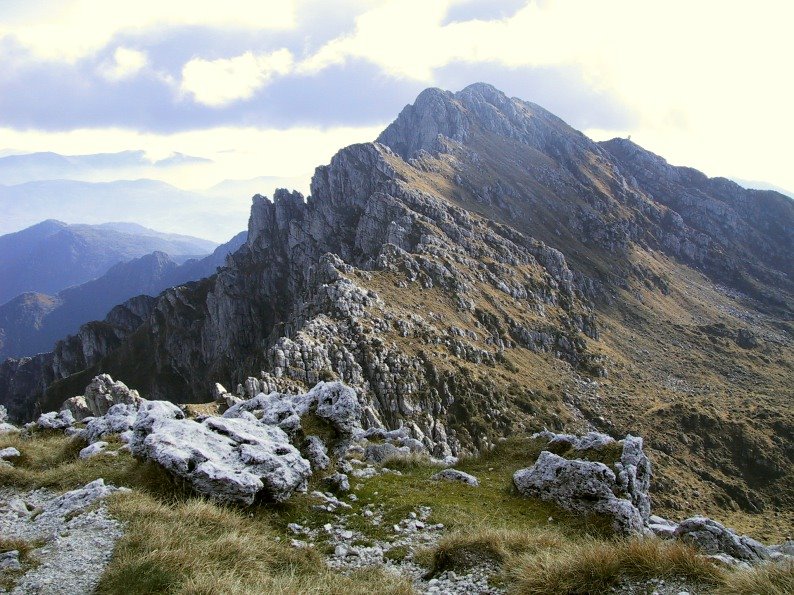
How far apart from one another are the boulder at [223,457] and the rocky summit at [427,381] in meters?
0.07

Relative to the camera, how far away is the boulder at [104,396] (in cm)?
6869

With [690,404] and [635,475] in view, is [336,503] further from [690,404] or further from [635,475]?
[690,404]

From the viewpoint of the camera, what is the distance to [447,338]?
94.9m

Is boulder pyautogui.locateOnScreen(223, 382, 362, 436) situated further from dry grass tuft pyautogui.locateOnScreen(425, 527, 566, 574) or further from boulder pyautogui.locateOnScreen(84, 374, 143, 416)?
boulder pyautogui.locateOnScreen(84, 374, 143, 416)

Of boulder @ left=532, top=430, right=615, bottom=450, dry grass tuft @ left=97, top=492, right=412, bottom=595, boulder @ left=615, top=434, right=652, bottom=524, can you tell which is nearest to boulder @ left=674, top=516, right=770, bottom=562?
boulder @ left=615, top=434, right=652, bottom=524

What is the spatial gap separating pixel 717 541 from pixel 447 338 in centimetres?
8194

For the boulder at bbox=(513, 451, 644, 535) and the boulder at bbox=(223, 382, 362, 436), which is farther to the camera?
the boulder at bbox=(223, 382, 362, 436)

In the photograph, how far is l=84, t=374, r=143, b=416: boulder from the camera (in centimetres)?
6869

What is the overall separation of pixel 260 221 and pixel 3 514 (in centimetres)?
18228

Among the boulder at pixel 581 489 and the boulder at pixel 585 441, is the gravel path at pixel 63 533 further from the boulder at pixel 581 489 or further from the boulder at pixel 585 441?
the boulder at pixel 585 441

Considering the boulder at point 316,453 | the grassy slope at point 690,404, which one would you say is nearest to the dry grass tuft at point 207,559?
the boulder at point 316,453

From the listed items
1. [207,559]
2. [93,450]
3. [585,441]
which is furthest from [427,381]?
[207,559]

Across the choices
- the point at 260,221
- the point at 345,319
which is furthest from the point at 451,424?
the point at 260,221

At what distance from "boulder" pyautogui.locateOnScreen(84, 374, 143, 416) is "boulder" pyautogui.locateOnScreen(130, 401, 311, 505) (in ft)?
198
